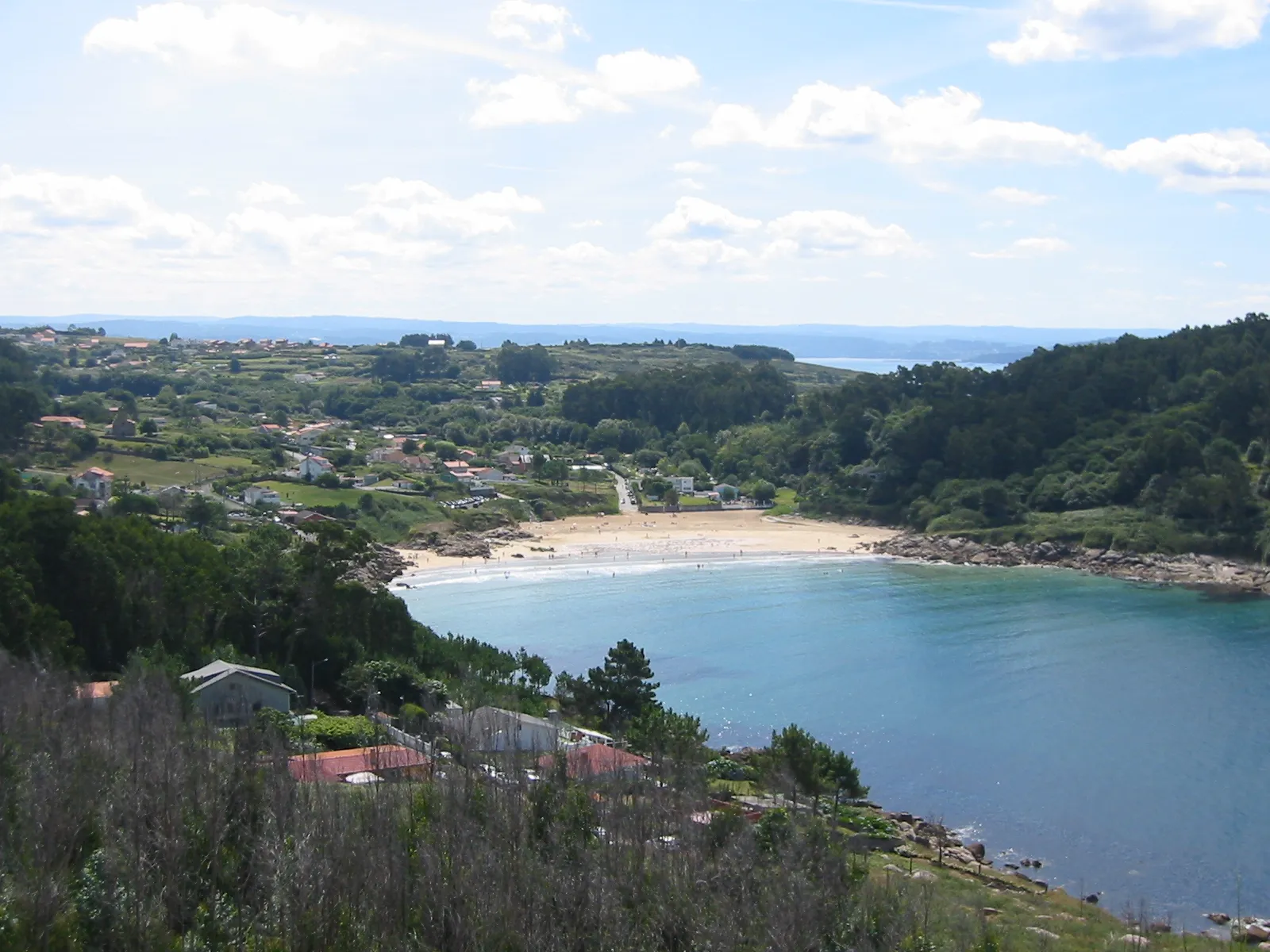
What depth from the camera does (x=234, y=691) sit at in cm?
2078

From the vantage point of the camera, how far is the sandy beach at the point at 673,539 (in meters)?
51.8

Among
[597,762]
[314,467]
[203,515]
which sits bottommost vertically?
[314,467]

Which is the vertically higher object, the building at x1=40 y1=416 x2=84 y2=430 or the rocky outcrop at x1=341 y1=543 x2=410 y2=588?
the building at x1=40 y1=416 x2=84 y2=430

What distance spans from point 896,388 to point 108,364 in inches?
2389

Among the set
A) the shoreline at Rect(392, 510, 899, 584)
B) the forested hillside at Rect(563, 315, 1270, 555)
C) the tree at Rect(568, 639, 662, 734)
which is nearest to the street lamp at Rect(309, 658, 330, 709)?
the tree at Rect(568, 639, 662, 734)

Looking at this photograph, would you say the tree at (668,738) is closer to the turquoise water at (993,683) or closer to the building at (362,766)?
the building at (362,766)

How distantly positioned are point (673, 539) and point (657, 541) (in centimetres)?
94

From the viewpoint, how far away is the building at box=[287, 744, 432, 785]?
15570mm

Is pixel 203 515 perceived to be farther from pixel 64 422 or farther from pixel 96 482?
pixel 64 422

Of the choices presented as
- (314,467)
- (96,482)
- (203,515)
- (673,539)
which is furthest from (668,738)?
(314,467)

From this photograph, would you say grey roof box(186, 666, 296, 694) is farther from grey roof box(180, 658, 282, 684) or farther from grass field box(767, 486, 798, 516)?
grass field box(767, 486, 798, 516)

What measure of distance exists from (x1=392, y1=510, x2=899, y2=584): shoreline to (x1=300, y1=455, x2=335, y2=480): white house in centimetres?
974

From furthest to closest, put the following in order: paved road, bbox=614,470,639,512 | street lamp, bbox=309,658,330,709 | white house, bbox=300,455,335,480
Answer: paved road, bbox=614,470,639,512 < white house, bbox=300,455,335,480 < street lamp, bbox=309,658,330,709

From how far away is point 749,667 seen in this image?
34.9 m
